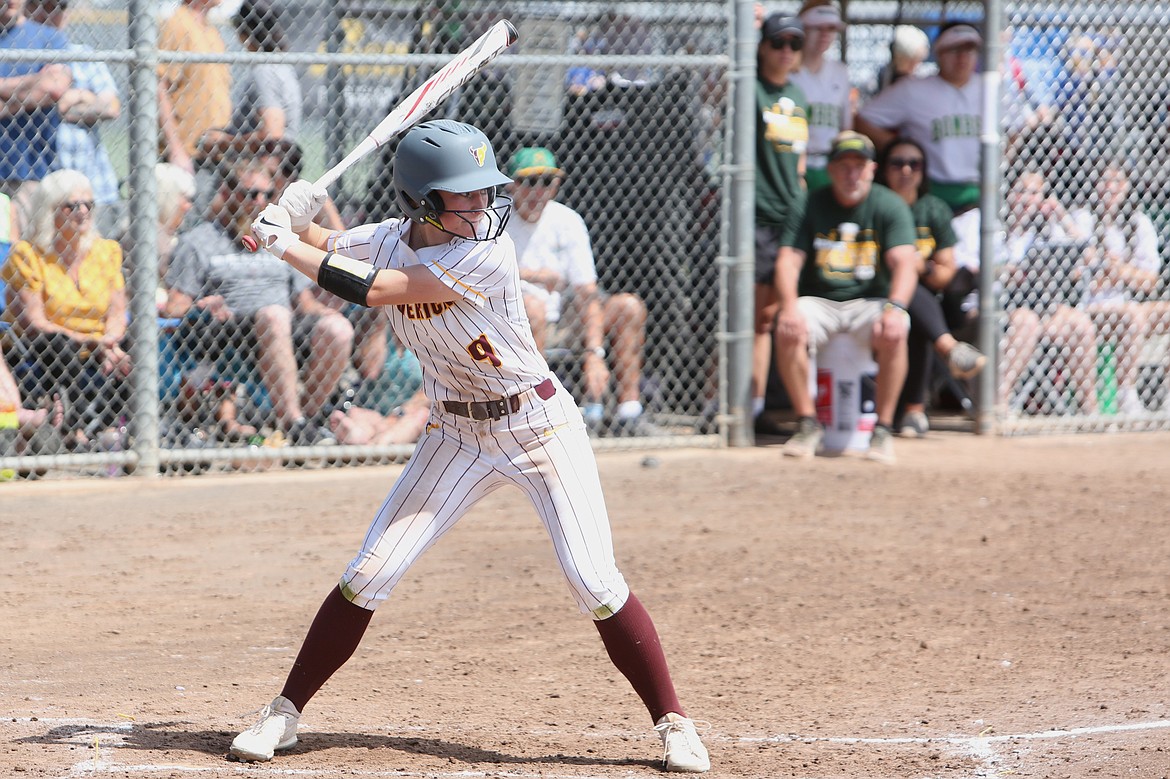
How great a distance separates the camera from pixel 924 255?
28.0ft

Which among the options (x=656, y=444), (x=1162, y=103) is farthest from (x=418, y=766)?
(x=1162, y=103)

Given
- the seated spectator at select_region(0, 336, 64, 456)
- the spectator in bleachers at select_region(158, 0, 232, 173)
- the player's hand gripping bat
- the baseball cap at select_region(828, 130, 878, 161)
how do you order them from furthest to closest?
the baseball cap at select_region(828, 130, 878, 161) < the spectator in bleachers at select_region(158, 0, 232, 173) < the seated spectator at select_region(0, 336, 64, 456) < the player's hand gripping bat

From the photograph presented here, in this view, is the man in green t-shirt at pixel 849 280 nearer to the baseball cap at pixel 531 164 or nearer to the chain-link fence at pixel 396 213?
the chain-link fence at pixel 396 213

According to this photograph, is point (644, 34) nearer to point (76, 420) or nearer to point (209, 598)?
point (76, 420)

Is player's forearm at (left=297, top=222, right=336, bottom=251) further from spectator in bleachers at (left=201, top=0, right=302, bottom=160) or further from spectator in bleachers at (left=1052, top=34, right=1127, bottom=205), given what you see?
spectator in bleachers at (left=1052, top=34, right=1127, bottom=205)

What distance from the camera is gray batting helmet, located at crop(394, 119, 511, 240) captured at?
10.9ft

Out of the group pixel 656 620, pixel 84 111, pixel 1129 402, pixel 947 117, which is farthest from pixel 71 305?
pixel 1129 402

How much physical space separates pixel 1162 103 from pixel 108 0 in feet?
21.3

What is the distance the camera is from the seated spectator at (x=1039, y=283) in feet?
28.8

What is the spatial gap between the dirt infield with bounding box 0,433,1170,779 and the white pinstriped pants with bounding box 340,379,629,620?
464 mm

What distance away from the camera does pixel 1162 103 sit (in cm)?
907

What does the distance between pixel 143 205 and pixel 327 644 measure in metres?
4.16

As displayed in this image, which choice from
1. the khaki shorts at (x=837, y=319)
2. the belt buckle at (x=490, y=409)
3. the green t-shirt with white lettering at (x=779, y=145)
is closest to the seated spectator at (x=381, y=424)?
the khaki shorts at (x=837, y=319)

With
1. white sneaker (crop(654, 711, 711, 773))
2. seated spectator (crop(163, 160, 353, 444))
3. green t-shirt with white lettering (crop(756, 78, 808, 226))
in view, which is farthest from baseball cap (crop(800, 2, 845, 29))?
white sneaker (crop(654, 711, 711, 773))
